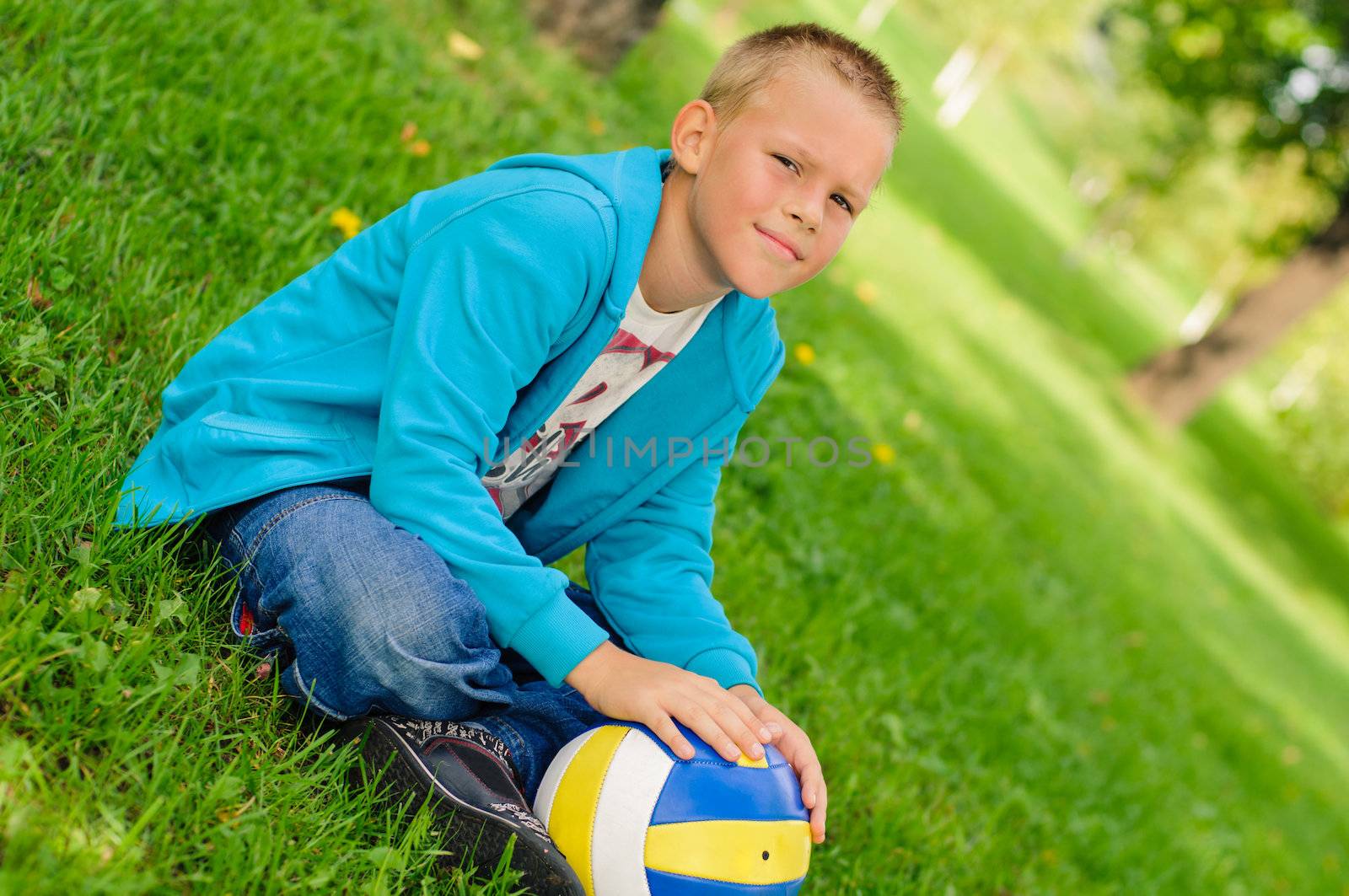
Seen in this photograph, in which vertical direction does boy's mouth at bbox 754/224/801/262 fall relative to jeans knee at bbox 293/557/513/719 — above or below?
above

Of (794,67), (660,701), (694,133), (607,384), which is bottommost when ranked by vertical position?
(660,701)

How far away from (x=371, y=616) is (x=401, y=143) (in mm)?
2940

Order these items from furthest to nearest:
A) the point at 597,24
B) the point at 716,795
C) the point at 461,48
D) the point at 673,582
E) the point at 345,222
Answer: the point at 597,24 → the point at 461,48 → the point at 345,222 → the point at 673,582 → the point at 716,795

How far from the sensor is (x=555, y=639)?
2066mm

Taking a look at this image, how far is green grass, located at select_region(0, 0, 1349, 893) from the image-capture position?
1.80m

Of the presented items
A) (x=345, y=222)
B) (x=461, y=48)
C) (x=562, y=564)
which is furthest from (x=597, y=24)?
(x=562, y=564)

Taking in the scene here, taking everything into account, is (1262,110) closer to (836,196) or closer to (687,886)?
(836,196)

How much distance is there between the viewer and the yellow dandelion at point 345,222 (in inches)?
147

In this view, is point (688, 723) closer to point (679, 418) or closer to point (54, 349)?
point (679, 418)

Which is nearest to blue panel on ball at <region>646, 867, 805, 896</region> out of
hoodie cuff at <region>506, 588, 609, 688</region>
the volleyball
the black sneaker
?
the volleyball

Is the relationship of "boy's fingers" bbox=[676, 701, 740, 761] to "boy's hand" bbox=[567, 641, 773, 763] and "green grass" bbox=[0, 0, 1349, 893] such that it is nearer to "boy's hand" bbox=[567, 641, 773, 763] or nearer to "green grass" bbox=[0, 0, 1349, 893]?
"boy's hand" bbox=[567, 641, 773, 763]

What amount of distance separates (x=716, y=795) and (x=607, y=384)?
0.94 metres

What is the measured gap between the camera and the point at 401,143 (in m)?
4.41

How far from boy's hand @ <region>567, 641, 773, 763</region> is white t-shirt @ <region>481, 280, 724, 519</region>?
1.84ft
